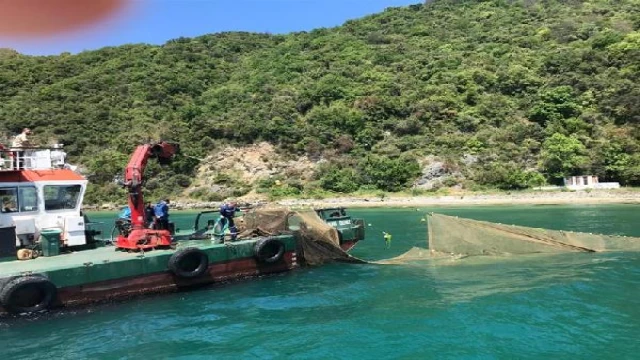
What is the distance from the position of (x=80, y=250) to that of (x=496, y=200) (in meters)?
49.9

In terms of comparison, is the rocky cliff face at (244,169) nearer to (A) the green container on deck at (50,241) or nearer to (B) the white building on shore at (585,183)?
(B) the white building on shore at (585,183)

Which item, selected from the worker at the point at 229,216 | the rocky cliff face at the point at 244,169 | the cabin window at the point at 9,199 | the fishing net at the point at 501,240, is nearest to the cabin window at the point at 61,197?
the cabin window at the point at 9,199

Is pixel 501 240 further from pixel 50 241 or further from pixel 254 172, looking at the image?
pixel 254 172

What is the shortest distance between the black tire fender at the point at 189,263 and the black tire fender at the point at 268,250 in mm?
2042

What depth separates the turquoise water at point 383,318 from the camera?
10.8 meters

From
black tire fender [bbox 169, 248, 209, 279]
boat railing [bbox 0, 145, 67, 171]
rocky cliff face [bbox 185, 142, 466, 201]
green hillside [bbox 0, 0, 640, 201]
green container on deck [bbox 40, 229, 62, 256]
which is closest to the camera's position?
green container on deck [bbox 40, 229, 62, 256]

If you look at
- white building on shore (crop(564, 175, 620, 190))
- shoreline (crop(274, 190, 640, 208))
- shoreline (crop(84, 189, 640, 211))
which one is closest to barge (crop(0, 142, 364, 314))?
shoreline (crop(84, 189, 640, 211))

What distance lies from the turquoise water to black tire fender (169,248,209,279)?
0.67 metres

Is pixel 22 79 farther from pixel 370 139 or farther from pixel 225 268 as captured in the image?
pixel 225 268

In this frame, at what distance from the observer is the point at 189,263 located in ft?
51.7

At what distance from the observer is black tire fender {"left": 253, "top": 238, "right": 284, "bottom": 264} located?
1761cm

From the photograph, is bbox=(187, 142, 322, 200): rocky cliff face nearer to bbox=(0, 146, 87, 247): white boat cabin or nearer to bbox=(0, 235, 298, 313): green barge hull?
bbox=(0, 235, 298, 313): green barge hull

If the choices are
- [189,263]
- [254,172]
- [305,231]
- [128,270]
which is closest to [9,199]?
[128,270]

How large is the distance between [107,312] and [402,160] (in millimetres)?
58753
